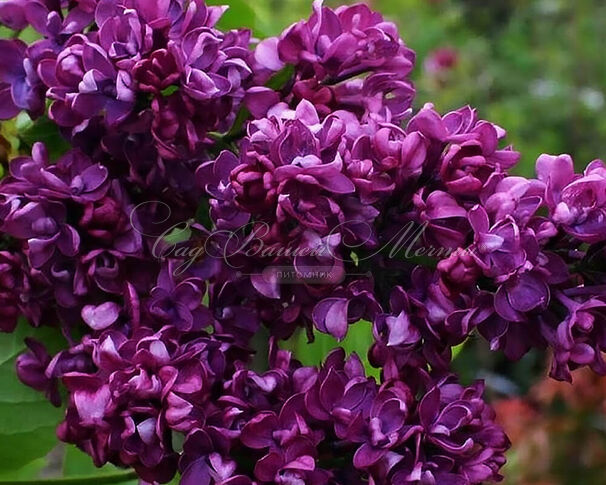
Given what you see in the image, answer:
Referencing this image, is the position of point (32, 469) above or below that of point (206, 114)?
Answer: below

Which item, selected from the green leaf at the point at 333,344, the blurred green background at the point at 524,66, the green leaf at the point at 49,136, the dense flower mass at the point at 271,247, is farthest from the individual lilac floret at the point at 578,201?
the blurred green background at the point at 524,66

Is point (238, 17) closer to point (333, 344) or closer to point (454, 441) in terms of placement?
point (333, 344)

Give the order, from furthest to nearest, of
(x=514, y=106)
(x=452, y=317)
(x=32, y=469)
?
1. (x=514, y=106)
2. (x=32, y=469)
3. (x=452, y=317)

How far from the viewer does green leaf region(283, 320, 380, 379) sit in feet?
1.95

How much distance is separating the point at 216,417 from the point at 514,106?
7.66 feet

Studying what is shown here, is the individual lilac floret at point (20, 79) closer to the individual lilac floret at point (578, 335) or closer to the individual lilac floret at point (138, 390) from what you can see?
the individual lilac floret at point (138, 390)

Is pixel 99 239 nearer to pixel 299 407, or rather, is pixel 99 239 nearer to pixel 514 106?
pixel 299 407

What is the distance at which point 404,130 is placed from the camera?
0.47 meters

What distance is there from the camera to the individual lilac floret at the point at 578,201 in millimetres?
434

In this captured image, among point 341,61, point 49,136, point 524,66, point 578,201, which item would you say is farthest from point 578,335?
point 524,66

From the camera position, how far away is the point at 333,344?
0.63 metres

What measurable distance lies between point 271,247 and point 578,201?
0.14 meters

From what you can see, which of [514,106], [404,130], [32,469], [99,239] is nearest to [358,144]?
[404,130]

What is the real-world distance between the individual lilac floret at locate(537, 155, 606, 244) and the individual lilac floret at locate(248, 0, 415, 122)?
0.30ft
